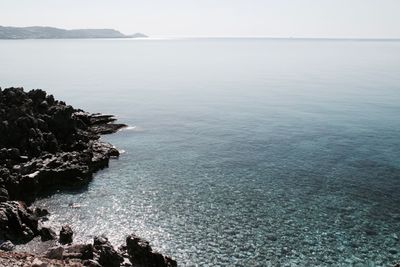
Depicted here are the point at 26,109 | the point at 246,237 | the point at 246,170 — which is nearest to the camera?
the point at 246,237

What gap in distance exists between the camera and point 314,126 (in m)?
106

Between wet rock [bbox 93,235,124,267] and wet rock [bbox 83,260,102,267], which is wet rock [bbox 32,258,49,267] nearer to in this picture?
wet rock [bbox 83,260,102,267]

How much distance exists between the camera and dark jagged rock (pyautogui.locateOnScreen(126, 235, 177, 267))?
1636 inches

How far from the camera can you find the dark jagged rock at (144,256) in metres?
41.6

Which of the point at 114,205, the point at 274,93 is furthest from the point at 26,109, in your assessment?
the point at 274,93

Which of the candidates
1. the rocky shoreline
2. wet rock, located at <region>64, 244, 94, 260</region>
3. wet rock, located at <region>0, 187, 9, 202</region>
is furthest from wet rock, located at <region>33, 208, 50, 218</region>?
wet rock, located at <region>64, 244, 94, 260</region>

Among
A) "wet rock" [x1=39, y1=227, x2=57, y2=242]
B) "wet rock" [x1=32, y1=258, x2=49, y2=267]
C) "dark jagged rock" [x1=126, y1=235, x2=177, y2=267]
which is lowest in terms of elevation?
"wet rock" [x1=39, y1=227, x2=57, y2=242]

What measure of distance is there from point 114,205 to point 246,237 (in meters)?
19.8

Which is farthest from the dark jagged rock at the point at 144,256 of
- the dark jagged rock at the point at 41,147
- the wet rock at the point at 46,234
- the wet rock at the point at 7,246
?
the dark jagged rock at the point at 41,147

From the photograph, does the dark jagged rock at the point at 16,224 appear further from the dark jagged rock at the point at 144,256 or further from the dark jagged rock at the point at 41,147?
the dark jagged rock at the point at 144,256

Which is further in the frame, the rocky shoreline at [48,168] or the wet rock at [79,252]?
the rocky shoreline at [48,168]

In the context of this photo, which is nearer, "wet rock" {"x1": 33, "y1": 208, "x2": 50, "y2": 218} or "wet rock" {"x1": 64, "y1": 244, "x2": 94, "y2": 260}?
"wet rock" {"x1": 64, "y1": 244, "x2": 94, "y2": 260}

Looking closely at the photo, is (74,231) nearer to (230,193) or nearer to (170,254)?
(170,254)

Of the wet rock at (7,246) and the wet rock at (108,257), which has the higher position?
the wet rock at (108,257)
